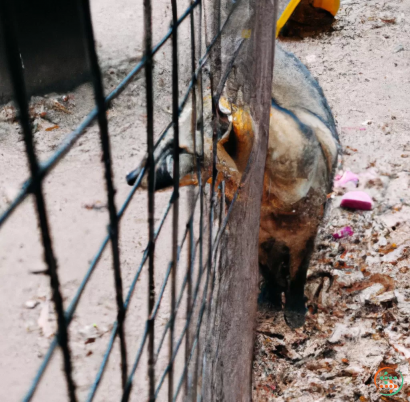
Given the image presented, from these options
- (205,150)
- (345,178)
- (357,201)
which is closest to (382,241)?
(357,201)

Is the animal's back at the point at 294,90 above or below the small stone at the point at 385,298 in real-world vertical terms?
above

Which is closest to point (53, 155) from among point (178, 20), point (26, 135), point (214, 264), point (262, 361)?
point (26, 135)

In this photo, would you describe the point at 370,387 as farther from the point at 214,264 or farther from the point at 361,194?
the point at 214,264


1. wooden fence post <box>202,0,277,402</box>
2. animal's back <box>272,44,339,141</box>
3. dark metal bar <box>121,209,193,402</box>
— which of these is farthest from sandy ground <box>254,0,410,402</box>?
dark metal bar <box>121,209,193,402</box>

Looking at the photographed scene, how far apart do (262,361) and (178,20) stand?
3.62ft

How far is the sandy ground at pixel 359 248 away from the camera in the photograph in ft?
4.18

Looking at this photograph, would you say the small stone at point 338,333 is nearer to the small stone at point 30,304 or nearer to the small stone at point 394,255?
the small stone at point 394,255

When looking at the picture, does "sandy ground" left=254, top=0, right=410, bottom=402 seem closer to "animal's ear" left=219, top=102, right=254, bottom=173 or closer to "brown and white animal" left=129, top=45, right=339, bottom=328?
"brown and white animal" left=129, top=45, right=339, bottom=328

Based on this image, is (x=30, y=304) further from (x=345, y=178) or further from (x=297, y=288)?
(x=345, y=178)

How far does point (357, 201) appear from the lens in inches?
65.0

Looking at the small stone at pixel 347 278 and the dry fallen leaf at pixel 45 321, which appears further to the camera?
the small stone at pixel 347 278

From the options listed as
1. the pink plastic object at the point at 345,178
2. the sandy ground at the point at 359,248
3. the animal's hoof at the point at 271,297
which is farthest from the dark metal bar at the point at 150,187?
the pink plastic object at the point at 345,178

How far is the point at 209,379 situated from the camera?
66cm

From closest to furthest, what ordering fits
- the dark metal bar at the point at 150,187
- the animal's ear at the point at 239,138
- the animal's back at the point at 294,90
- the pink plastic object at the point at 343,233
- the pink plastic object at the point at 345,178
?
1. the dark metal bar at the point at 150,187
2. the animal's ear at the point at 239,138
3. the animal's back at the point at 294,90
4. the pink plastic object at the point at 343,233
5. the pink plastic object at the point at 345,178
